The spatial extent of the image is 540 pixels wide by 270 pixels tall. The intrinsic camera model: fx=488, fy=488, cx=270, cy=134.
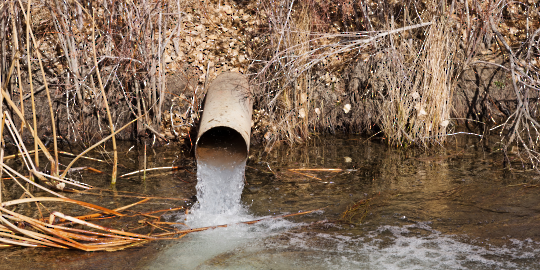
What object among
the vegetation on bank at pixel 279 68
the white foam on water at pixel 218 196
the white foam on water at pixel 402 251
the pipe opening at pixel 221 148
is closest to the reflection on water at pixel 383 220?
the white foam on water at pixel 402 251

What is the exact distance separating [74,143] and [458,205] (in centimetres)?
490

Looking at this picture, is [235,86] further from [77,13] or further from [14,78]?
[14,78]

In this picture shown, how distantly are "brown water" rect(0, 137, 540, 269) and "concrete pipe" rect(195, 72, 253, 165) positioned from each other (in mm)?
366

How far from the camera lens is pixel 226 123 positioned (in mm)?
4879

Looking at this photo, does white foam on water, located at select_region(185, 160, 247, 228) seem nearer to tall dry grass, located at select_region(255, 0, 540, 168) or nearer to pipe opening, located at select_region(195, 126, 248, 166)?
pipe opening, located at select_region(195, 126, 248, 166)

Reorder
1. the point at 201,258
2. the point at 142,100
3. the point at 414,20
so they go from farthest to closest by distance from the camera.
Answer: the point at 414,20 → the point at 142,100 → the point at 201,258

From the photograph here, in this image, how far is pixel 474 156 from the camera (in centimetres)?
607

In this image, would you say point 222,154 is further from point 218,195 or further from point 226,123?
point 218,195

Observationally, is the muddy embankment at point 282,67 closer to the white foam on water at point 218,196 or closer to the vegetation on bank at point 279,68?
the vegetation on bank at point 279,68

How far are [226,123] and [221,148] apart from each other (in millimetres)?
671

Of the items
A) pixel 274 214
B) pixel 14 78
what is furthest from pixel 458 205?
pixel 14 78

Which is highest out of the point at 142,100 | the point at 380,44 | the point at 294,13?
the point at 294,13

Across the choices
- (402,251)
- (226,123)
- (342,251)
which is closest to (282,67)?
(226,123)

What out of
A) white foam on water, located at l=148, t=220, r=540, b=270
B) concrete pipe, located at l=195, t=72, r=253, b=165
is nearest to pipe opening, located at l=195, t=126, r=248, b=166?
concrete pipe, located at l=195, t=72, r=253, b=165
